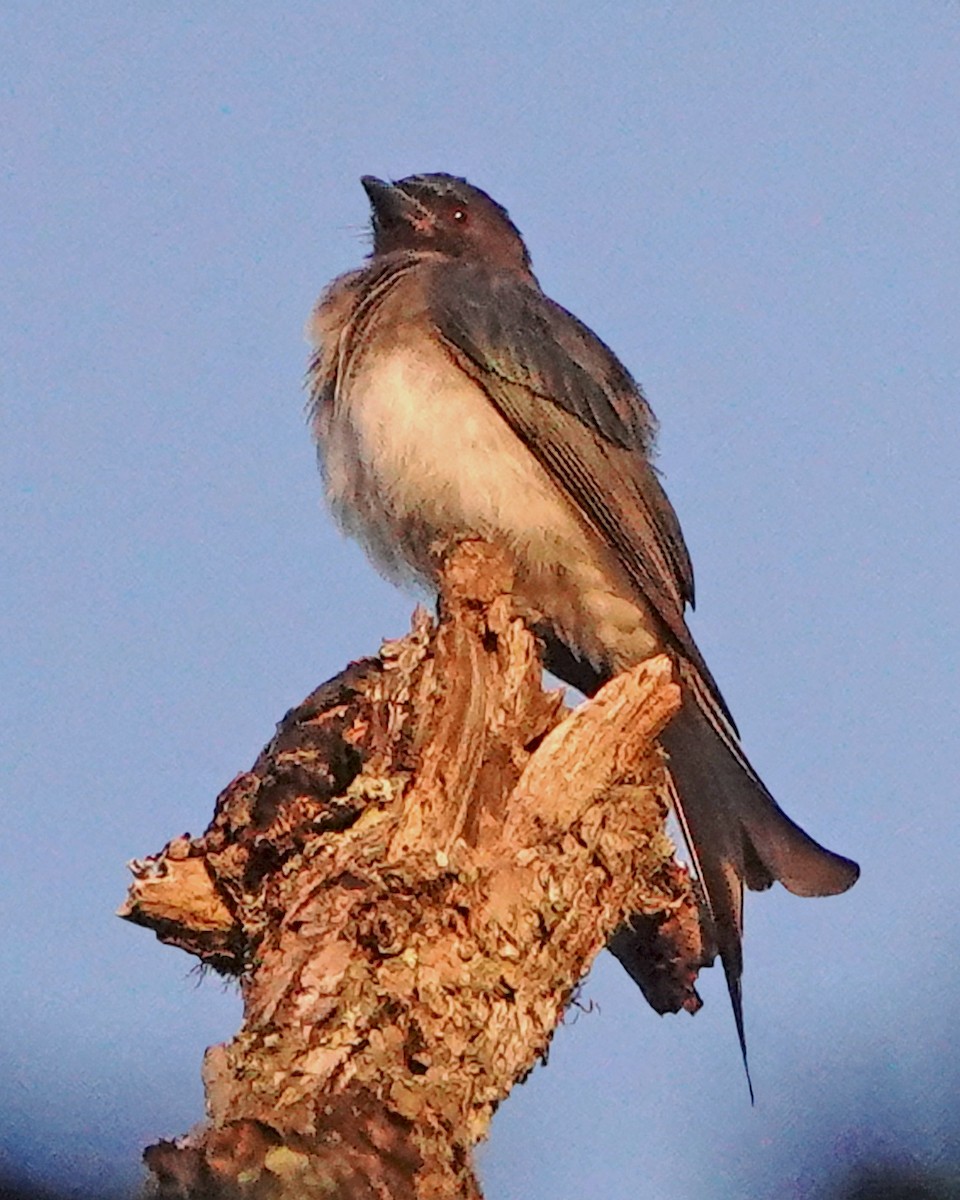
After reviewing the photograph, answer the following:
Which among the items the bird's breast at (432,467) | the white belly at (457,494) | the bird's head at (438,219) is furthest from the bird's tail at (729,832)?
the bird's head at (438,219)

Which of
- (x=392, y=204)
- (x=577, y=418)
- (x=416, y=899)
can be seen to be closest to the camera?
(x=416, y=899)

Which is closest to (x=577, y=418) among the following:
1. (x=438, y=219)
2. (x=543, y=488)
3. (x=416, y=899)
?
(x=543, y=488)

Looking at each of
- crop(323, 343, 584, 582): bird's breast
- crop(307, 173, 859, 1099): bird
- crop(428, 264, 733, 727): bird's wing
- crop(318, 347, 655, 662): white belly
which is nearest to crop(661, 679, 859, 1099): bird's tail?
crop(307, 173, 859, 1099): bird

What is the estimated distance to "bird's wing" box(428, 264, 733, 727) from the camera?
274 inches

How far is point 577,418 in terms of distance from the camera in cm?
720

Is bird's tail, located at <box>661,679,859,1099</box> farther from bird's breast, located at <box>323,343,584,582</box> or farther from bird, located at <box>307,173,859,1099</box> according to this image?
bird's breast, located at <box>323,343,584,582</box>

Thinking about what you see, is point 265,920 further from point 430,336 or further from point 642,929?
point 430,336

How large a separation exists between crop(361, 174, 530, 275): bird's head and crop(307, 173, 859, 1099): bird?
27.3 inches

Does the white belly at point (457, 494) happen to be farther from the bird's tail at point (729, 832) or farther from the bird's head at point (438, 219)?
the bird's head at point (438, 219)

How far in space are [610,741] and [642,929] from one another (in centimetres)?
79

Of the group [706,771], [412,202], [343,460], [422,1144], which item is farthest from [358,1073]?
[412,202]

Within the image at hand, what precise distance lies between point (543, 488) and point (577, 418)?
43 cm

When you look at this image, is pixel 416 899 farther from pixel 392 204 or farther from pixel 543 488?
pixel 392 204

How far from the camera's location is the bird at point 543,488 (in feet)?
21.3
